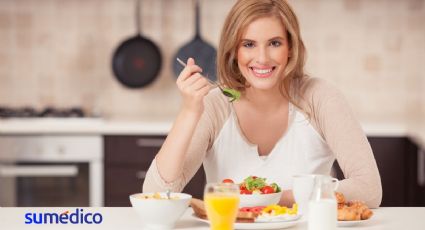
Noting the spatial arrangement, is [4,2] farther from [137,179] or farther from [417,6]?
[417,6]

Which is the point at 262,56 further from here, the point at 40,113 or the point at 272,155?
the point at 40,113

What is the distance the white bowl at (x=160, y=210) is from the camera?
6.00 feet

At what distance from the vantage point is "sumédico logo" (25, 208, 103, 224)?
1982 millimetres

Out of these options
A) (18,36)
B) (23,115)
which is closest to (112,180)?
(23,115)

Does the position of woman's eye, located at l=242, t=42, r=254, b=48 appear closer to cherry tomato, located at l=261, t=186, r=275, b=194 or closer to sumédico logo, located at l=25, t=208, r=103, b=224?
cherry tomato, located at l=261, t=186, r=275, b=194

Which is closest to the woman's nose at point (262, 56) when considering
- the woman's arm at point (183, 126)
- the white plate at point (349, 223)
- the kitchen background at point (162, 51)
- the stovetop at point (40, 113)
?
the woman's arm at point (183, 126)

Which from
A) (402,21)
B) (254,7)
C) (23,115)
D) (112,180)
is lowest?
(112,180)

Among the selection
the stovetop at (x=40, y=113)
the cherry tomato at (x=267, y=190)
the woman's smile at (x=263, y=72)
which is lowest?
the cherry tomato at (x=267, y=190)

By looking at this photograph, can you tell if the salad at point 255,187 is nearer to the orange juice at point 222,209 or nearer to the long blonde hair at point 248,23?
the orange juice at point 222,209

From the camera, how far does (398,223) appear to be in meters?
1.95

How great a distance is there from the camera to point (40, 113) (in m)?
4.36

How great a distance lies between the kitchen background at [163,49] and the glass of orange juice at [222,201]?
2.81m

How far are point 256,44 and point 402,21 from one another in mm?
2275

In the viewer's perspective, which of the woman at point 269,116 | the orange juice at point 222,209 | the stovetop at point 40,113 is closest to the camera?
the orange juice at point 222,209
